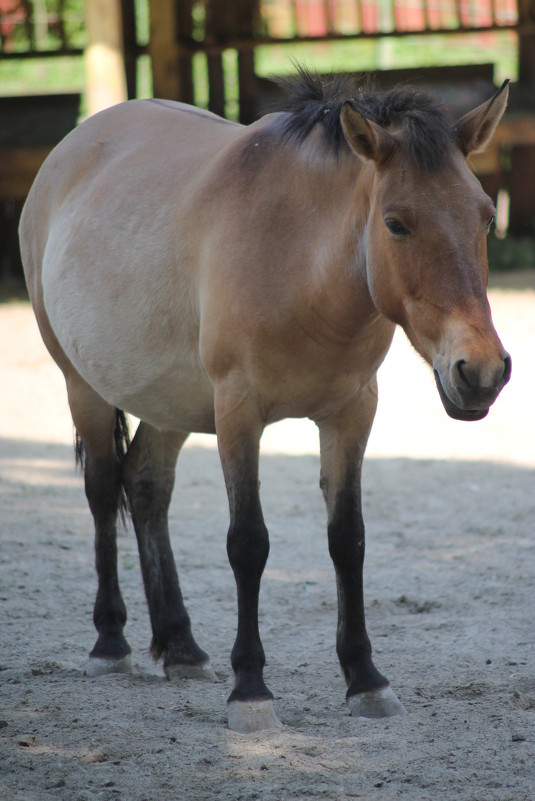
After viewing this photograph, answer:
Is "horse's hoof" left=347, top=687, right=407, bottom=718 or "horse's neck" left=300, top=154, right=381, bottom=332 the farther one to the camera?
"horse's hoof" left=347, top=687, right=407, bottom=718

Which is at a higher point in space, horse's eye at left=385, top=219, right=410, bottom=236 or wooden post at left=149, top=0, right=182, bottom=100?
wooden post at left=149, top=0, right=182, bottom=100

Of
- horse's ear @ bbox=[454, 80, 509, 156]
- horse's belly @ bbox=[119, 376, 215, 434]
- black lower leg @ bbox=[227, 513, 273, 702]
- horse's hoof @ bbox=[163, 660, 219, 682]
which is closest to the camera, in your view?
horse's ear @ bbox=[454, 80, 509, 156]

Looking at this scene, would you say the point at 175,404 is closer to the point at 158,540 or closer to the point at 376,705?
the point at 158,540

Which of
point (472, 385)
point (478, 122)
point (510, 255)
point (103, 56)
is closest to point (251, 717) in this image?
point (472, 385)

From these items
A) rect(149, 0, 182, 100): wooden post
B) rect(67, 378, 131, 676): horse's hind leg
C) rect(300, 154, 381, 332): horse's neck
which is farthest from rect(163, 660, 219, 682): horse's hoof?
rect(149, 0, 182, 100): wooden post

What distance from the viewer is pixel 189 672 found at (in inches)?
133

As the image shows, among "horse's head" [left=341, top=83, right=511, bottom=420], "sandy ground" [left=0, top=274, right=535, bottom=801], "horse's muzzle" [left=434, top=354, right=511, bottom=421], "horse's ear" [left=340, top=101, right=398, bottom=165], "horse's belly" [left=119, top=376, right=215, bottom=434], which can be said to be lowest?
"sandy ground" [left=0, top=274, right=535, bottom=801]

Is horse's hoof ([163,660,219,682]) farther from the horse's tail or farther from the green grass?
the green grass

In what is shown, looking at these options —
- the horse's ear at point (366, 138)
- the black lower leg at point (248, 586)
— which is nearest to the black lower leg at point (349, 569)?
the black lower leg at point (248, 586)

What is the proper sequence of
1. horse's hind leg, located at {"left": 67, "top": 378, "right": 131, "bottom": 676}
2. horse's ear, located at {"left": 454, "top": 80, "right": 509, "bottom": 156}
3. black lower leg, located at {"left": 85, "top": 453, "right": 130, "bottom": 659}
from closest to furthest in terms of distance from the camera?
horse's ear, located at {"left": 454, "top": 80, "right": 509, "bottom": 156}, black lower leg, located at {"left": 85, "top": 453, "right": 130, "bottom": 659}, horse's hind leg, located at {"left": 67, "top": 378, "right": 131, "bottom": 676}

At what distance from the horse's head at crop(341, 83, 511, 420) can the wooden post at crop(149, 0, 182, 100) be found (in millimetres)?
8365

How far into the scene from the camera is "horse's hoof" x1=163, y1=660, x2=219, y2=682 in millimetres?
3381

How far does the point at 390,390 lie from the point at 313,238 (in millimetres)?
4784

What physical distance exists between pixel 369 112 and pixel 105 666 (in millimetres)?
2037
